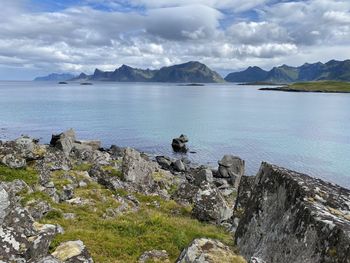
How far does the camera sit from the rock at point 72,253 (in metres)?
11.8

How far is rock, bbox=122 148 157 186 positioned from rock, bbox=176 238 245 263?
19253 millimetres

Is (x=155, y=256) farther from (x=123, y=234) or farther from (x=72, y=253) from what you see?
(x=72, y=253)

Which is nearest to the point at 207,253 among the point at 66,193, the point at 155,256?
the point at 155,256

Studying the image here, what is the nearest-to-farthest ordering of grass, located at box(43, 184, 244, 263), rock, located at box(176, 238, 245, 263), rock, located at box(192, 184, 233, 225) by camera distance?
rock, located at box(176, 238, 245, 263)
grass, located at box(43, 184, 244, 263)
rock, located at box(192, 184, 233, 225)

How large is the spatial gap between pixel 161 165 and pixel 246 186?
43832 mm

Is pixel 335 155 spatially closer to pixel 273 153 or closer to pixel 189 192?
pixel 273 153

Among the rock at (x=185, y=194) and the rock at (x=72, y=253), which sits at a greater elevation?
the rock at (x=72, y=253)

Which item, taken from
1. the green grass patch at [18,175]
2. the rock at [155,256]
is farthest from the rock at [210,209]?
the green grass patch at [18,175]

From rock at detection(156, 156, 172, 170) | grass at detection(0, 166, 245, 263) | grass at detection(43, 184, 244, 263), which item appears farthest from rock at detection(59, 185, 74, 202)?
rock at detection(156, 156, 172, 170)

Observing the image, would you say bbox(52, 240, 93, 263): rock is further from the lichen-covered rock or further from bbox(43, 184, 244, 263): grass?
the lichen-covered rock

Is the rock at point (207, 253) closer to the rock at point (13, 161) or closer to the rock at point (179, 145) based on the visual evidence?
the rock at point (13, 161)

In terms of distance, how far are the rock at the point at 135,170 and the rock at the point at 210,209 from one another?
9.08 m

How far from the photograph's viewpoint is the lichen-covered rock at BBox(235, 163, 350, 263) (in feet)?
29.8

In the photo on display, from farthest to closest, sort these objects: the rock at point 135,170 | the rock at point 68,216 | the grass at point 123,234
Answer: the rock at point 135,170 < the rock at point 68,216 < the grass at point 123,234
